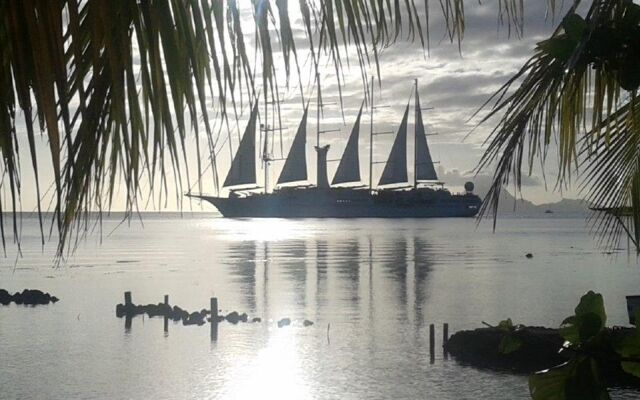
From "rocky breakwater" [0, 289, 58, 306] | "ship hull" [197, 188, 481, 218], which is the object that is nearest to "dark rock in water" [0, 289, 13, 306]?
"rocky breakwater" [0, 289, 58, 306]

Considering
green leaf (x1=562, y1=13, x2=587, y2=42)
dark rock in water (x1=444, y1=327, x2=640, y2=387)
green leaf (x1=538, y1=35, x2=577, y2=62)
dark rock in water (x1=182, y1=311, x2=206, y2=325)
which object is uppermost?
green leaf (x1=562, y1=13, x2=587, y2=42)

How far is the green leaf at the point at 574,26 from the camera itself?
4.81 feet

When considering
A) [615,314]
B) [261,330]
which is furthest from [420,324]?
[615,314]

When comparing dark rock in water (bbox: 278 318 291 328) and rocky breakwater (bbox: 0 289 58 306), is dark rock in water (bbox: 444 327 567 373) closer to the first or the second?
dark rock in water (bbox: 278 318 291 328)

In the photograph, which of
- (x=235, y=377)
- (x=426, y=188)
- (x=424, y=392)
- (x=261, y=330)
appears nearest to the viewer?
(x=424, y=392)

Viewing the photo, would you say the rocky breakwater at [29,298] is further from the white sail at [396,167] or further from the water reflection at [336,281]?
the white sail at [396,167]

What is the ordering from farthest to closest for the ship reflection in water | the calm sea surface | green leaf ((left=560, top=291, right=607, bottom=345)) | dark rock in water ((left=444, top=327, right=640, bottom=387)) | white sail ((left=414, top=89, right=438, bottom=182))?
1. white sail ((left=414, top=89, right=438, bottom=182))
2. the ship reflection in water
3. the calm sea surface
4. dark rock in water ((left=444, top=327, right=640, bottom=387))
5. green leaf ((left=560, top=291, right=607, bottom=345))

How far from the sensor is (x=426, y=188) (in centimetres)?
12950

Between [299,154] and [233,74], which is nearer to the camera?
[233,74]

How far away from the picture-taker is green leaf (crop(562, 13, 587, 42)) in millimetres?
1466

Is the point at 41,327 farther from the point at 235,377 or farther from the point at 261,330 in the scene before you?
the point at 235,377

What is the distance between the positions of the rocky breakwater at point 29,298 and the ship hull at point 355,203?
291 feet

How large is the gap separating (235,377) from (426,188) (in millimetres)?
110227

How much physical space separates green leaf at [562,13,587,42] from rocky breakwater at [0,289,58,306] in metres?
35.8
